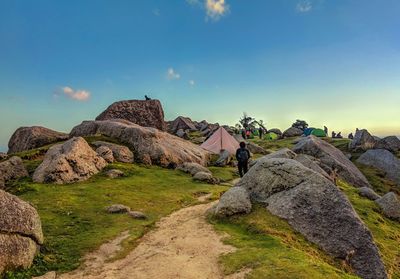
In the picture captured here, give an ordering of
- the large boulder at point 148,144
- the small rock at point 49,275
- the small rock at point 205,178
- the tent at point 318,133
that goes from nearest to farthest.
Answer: the small rock at point 49,275 → the small rock at point 205,178 → the large boulder at point 148,144 → the tent at point 318,133

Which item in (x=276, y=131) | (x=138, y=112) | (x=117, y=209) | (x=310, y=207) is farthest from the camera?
Answer: (x=276, y=131)

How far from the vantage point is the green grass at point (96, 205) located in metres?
19.7

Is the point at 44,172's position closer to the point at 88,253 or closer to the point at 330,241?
the point at 88,253

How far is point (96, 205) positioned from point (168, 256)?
9.62m

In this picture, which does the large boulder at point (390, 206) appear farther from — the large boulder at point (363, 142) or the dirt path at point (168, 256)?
the large boulder at point (363, 142)

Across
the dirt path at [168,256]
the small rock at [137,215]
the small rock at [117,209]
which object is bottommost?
the dirt path at [168,256]

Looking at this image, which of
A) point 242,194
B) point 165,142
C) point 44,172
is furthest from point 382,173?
point 44,172

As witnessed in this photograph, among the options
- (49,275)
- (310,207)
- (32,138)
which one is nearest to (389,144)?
(310,207)

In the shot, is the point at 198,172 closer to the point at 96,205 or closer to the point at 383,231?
the point at 96,205

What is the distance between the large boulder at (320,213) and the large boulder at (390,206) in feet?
50.9

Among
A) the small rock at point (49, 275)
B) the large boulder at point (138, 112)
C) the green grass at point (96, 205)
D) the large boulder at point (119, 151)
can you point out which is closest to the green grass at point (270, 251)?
the green grass at point (96, 205)

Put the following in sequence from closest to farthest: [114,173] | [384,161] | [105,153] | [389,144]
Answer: [114,173] → [105,153] → [384,161] → [389,144]

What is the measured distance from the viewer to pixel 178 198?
31.4 m

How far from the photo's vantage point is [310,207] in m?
24.1
